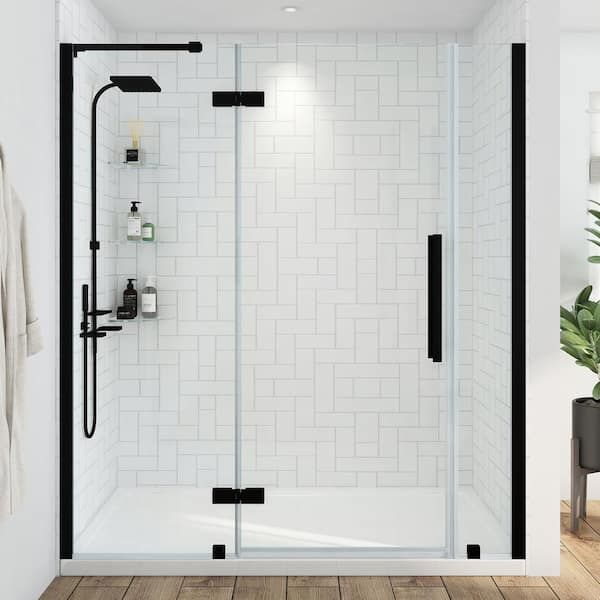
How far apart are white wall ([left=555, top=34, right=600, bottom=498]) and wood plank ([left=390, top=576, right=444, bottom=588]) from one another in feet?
4.73

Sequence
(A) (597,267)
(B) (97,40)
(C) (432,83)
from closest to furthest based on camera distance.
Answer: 1. (C) (432,83)
2. (B) (97,40)
3. (A) (597,267)

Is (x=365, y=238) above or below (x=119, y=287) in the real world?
above

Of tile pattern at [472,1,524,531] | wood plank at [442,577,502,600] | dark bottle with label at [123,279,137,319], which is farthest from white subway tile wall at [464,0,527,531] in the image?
dark bottle with label at [123,279,137,319]

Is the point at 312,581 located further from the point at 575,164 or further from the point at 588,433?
the point at 575,164

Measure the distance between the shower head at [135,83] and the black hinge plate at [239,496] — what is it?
1.68m

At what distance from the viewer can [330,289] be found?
3.09 metres

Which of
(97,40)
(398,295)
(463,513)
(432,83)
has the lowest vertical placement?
(463,513)

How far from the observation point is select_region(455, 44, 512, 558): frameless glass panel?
3.06m

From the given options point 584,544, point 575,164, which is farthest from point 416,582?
point 575,164

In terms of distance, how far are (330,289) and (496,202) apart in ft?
2.57

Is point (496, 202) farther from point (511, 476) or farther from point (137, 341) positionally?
point (137, 341)

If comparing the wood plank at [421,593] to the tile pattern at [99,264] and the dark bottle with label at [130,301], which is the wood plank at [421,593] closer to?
the tile pattern at [99,264]

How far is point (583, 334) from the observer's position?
3660 mm

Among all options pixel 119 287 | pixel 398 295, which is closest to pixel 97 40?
pixel 119 287
